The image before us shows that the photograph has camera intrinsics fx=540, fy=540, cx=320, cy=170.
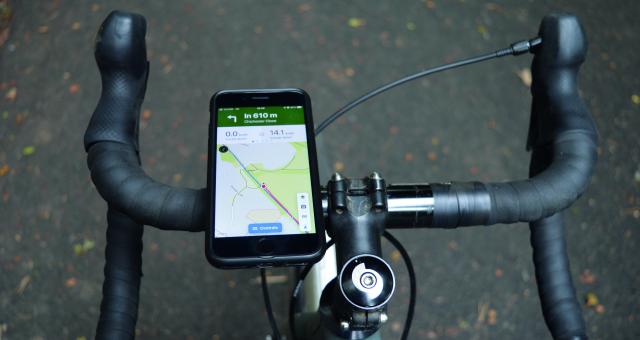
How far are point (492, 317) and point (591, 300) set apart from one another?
0.43m

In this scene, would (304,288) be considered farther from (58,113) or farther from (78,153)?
(58,113)

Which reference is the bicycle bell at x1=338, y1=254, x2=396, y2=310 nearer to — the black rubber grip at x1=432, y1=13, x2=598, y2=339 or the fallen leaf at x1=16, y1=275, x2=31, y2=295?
the black rubber grip at x1=432, y1=13, x2=598, y2=339

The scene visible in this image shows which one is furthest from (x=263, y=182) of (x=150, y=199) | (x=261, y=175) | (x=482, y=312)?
(x=482, y=312)

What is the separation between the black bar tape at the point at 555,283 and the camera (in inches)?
39.7

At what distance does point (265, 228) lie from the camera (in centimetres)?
84

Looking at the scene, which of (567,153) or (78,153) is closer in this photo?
(567,153)

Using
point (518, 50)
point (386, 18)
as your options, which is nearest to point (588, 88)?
point (386, 18)

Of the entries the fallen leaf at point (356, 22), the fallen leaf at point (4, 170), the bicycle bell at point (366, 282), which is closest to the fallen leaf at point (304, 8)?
the fallen leaf at point (356, 22)

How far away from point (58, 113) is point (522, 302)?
7.54 feet

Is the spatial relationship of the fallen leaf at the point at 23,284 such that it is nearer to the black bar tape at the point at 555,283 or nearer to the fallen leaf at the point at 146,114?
the fallen leaf at the point at 146,114

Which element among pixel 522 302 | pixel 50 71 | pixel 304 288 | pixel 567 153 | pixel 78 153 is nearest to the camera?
pixel 567 153

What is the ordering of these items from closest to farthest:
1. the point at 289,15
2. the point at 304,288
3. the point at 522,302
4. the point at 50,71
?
the point at 304,288 → the point at 522,302 → the point at 50,71 → the point at 289,15

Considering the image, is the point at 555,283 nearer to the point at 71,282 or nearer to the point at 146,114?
the point at 71,282

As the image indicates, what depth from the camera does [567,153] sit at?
979 mm
